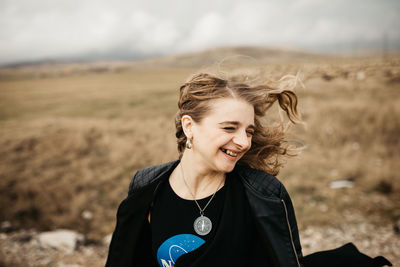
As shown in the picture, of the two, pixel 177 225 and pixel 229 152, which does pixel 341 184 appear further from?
pixel 177 225

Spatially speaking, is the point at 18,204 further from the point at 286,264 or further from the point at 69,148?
the point at 286,264

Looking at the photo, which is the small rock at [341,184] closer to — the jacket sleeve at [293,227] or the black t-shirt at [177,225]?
the jacket sleeve at [293,227]

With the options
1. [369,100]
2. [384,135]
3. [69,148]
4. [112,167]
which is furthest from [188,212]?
[369,100]

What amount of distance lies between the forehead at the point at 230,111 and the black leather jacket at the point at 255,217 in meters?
0.52

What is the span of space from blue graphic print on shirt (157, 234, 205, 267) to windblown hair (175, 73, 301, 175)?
893 millimetres

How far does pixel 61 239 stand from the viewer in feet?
15.2

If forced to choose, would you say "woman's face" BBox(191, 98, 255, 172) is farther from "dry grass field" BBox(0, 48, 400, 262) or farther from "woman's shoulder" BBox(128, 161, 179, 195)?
"dry grass field" BBox(0, 48, 400, 262)

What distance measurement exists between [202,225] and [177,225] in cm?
22

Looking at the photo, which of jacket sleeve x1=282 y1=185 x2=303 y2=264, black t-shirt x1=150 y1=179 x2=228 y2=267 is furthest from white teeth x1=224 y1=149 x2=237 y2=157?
jacket sleeve x1=282 y1=185 x2=303 y2=264

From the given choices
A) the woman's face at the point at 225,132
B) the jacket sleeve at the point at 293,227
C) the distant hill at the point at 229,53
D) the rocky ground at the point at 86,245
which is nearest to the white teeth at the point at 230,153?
the woman's face at the point at 225,132

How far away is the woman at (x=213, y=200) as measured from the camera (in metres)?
1.90

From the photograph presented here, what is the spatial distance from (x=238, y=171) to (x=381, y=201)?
16.7 feet

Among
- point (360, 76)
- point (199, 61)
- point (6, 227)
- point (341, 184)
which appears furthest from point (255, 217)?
point (199, 61)

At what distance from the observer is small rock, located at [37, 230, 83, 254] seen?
4477mm
